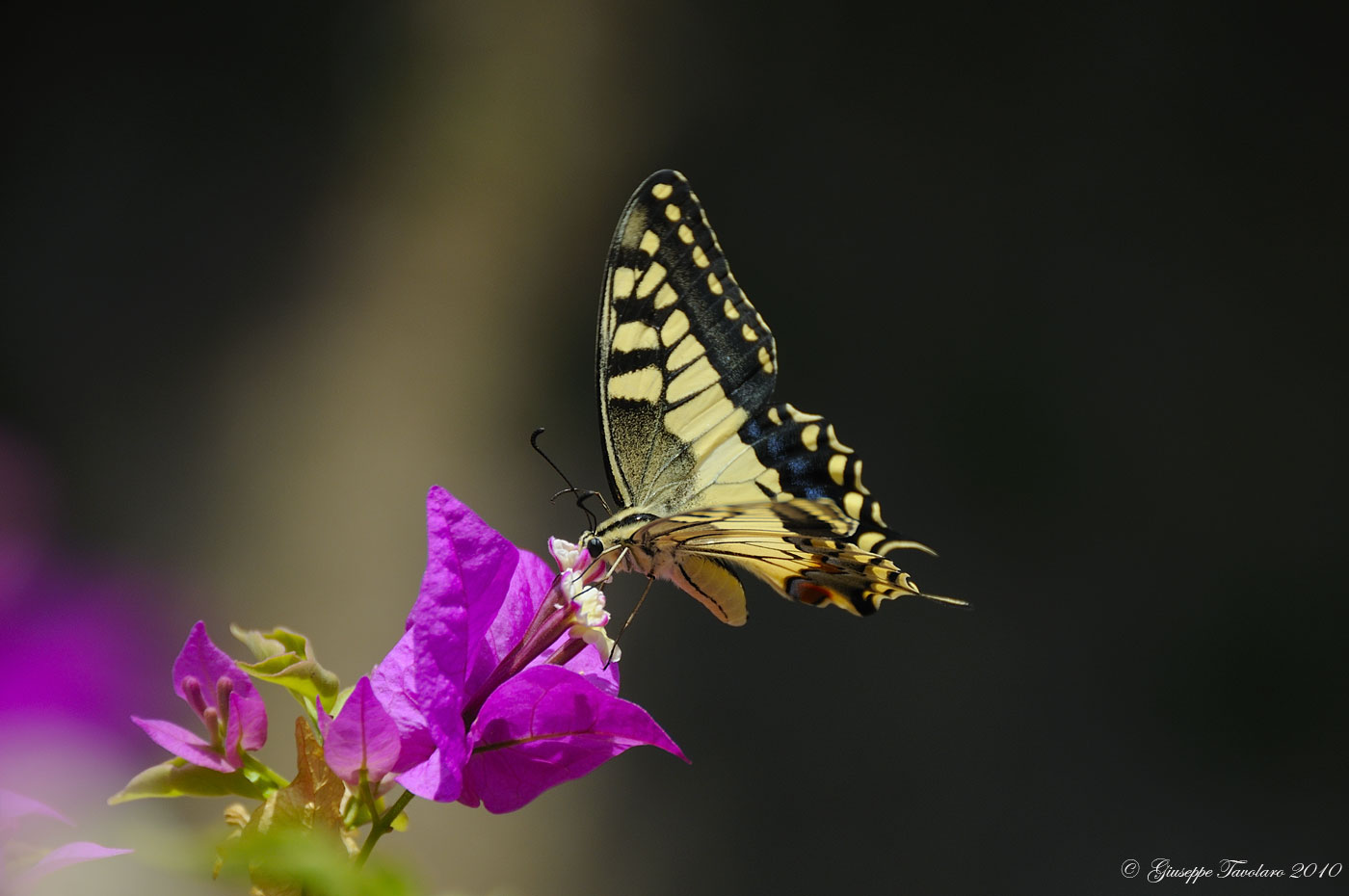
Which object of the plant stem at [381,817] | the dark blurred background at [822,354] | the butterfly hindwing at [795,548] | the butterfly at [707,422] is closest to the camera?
the plant stem at [381,817]

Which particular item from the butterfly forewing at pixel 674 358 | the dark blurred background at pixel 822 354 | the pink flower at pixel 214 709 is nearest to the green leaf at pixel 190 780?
the pink flower at pixel 214 709

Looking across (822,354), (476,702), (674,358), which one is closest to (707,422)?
(674,358)

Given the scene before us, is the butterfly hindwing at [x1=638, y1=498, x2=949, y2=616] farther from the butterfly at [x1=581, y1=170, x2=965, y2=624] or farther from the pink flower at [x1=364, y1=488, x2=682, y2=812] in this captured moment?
the pink flower at [x1=364, y1=488, x2=682, y2=812]

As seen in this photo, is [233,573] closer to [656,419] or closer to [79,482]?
[79,482]

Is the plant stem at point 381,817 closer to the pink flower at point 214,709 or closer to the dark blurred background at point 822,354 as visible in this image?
the pink flower at point 214,709

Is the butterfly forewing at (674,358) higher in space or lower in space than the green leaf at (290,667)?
higher

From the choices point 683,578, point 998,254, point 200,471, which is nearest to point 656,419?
point 683,578

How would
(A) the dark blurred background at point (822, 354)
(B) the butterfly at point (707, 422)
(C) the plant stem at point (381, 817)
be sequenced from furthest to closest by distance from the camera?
1. (A) the dark blurred background at point (822, 354)
2. (B) the butterfly at point (707, 422)
3. (C) the plant stem at point (381, 817)

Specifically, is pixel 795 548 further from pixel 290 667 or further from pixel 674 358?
pixel 290 667
